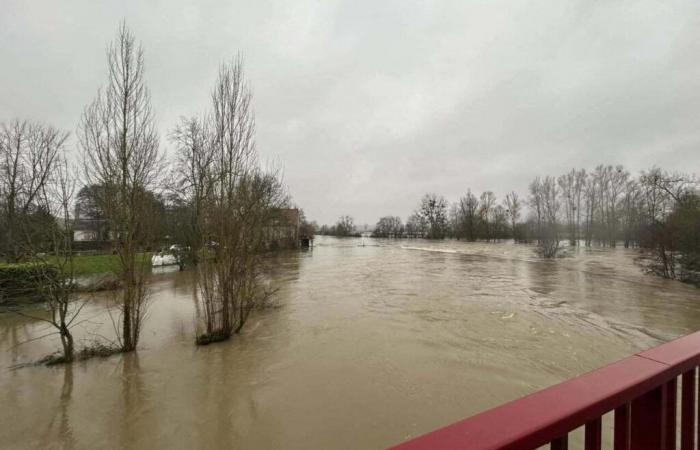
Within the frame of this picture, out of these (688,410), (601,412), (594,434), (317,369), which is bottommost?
(317,369)

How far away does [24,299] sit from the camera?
11047 millimetres

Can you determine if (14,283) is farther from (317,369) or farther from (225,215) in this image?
(317,369)

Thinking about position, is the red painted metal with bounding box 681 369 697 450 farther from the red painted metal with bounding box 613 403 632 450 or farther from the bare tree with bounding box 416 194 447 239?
the bare tree with bounding box 416 194 447 239

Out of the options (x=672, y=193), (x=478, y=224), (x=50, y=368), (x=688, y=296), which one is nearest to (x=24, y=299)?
(x=50, y=368)

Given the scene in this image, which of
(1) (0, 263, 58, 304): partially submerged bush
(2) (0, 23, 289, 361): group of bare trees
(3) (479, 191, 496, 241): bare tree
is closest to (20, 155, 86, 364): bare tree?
(2) (0, 23, 289, 361): group of bare trees

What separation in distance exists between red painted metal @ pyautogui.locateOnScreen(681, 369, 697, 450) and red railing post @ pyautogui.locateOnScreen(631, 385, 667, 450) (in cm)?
27

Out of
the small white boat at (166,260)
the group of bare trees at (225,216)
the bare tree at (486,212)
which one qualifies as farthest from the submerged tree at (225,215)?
the bare tree at (486,212)

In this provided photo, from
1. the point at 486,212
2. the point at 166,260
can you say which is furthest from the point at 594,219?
the point at 166,260

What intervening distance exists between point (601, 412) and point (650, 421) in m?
0.45

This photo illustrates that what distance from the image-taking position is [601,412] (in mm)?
986

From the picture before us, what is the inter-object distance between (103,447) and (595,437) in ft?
16.2

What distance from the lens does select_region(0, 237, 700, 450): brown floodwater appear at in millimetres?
4059

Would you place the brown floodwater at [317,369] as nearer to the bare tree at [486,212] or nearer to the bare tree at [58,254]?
the bare tree at [58,254]

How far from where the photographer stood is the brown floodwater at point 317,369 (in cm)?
406
